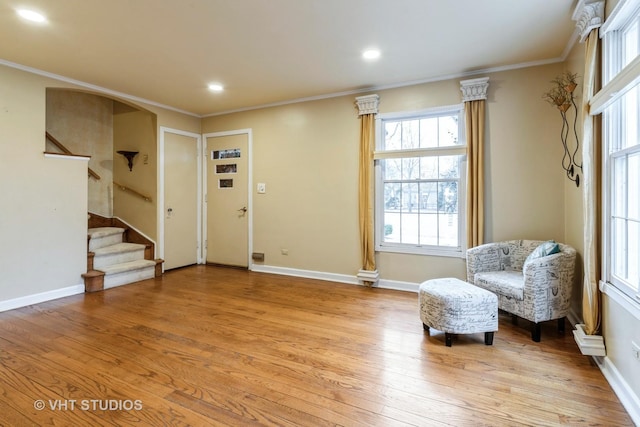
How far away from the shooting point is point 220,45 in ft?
10.1

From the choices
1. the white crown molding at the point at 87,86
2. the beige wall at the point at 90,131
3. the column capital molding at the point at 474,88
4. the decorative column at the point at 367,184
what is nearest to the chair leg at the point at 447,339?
the decorative column at the point at 367,184

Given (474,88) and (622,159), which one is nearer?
(622,159)

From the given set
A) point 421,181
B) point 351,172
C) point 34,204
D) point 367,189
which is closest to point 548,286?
point 421,181

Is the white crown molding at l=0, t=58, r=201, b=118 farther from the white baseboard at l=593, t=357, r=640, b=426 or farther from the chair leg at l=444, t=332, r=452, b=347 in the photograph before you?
the white baseboard at l=593, t=357, r=640, b=426

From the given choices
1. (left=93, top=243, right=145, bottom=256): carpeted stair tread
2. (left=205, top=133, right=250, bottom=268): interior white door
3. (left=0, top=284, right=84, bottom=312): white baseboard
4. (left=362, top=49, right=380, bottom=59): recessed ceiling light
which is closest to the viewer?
(left=362, top=49, right=380, bottom=59): recessed ceiling light

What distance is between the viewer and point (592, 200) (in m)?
2.32

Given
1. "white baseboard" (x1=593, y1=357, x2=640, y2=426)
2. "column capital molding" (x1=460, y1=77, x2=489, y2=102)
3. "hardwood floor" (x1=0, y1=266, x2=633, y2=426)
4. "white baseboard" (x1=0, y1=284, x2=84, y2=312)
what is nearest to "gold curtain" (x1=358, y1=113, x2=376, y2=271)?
"hardwood floor" (x1=0, y1=266, x2=633, y2=426)

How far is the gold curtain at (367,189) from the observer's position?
4.23 metres

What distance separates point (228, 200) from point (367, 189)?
8.17 ft

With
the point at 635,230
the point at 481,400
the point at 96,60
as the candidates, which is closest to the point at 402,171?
the point at 635,230

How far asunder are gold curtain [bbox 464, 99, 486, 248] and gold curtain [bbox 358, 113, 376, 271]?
3.77 feet

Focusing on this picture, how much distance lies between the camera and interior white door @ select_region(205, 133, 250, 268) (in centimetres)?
534

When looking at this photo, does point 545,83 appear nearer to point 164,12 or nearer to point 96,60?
point 164,12

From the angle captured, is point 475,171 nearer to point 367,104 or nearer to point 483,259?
point 483,259
